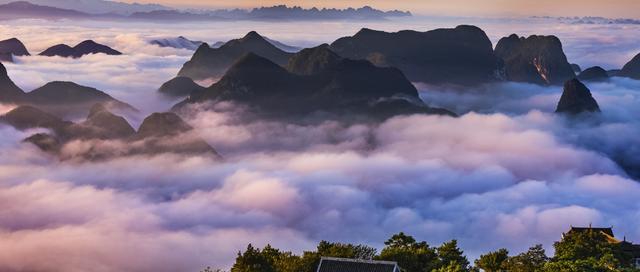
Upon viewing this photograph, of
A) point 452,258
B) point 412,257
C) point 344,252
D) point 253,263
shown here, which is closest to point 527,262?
point 452,258

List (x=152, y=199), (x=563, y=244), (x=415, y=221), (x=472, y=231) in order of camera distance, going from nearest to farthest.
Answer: (x=563, y=244) < (x=472, y=231) < (x=415, y=221) < (x=152, y=199)

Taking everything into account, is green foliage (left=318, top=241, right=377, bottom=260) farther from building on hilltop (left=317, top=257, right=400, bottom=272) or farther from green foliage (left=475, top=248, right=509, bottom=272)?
green foliage (left=475, top=248, right=509, bottom=272)

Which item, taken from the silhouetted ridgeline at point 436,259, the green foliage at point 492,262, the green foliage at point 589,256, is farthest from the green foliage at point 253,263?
the green foliage at point 589,256

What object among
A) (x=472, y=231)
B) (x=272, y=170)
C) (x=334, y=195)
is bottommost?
(x=472, y=231)

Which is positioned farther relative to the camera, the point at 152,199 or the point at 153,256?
the point at 152,199

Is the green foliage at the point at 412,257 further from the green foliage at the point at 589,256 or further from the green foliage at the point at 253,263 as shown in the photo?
the green foliage at the point at 589,256

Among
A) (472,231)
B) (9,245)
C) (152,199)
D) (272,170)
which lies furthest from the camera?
(272,170)

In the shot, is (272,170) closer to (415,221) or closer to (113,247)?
(415,221)

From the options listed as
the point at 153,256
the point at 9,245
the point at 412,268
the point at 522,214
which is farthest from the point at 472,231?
the point at 412,268
